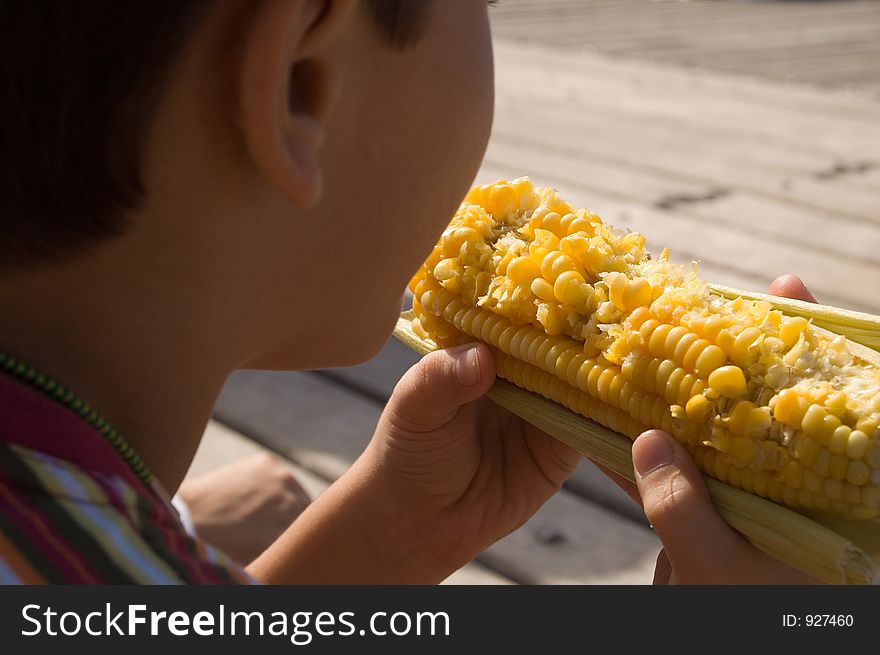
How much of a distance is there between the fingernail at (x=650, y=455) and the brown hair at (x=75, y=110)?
20.6 inches

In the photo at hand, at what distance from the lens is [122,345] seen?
833mm

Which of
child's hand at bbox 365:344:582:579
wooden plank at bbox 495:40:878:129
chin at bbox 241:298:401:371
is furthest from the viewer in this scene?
wooden plank at bbox 495:40:878:129

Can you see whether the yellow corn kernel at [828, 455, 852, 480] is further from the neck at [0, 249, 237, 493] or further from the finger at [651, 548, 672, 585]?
the neck at [0, 249, 237, 493]

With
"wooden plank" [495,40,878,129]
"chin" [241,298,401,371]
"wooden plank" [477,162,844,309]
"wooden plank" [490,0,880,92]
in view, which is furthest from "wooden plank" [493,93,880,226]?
"chin" [241,298,401,371]

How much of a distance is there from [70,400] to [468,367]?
1.78ft

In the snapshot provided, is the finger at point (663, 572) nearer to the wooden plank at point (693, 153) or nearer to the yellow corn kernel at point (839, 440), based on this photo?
the yellow corn kernel at point (839, 440)

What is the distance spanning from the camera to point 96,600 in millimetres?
771

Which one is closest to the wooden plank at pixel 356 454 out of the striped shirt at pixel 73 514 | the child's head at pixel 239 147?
the child's head at pixel 239 147

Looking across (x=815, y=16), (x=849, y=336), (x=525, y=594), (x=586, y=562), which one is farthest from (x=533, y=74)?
(x=525, y=594)

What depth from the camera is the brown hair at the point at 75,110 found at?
71cm

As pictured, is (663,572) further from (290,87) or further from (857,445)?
(290,87)

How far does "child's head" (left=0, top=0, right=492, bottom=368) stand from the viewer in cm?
73

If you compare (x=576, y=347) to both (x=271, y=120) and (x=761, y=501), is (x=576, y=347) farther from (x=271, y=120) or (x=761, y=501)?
(x=271, y=120)

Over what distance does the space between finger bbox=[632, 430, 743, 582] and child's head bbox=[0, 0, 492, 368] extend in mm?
308
